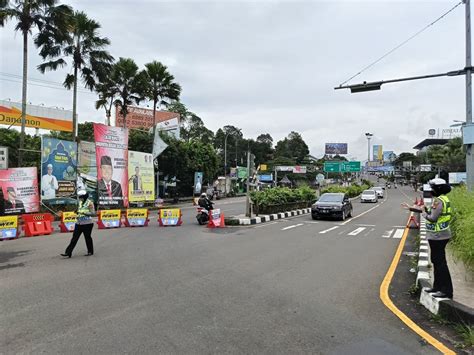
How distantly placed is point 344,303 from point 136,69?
27.0 m

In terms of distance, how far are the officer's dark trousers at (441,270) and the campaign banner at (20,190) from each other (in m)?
15.7

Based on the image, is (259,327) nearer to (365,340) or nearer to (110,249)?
(365,340)

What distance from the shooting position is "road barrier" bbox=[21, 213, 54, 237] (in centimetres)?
1370

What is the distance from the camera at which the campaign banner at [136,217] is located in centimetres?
1661

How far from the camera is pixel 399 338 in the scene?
14.2 ft

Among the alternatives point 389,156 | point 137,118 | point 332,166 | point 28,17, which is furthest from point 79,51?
point 389,156

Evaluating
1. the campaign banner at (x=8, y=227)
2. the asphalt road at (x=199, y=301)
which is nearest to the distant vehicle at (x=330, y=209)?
the asphalt road at (x=199, y=301)

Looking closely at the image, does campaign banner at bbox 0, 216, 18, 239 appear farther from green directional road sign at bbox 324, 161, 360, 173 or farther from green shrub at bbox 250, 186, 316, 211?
green directional road sign at bbox 324, 161, 360, 173

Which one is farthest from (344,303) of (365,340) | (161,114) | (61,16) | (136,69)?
(161,114)

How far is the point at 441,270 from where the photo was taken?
17.4ft

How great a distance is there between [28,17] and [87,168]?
8120 millimetres

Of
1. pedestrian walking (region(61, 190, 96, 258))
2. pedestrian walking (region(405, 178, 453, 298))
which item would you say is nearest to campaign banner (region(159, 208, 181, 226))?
pedestrian walking (region(61, 190, 96, 258))

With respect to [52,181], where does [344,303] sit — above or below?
below

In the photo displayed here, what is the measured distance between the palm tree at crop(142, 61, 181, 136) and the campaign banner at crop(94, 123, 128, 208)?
9971 mm
